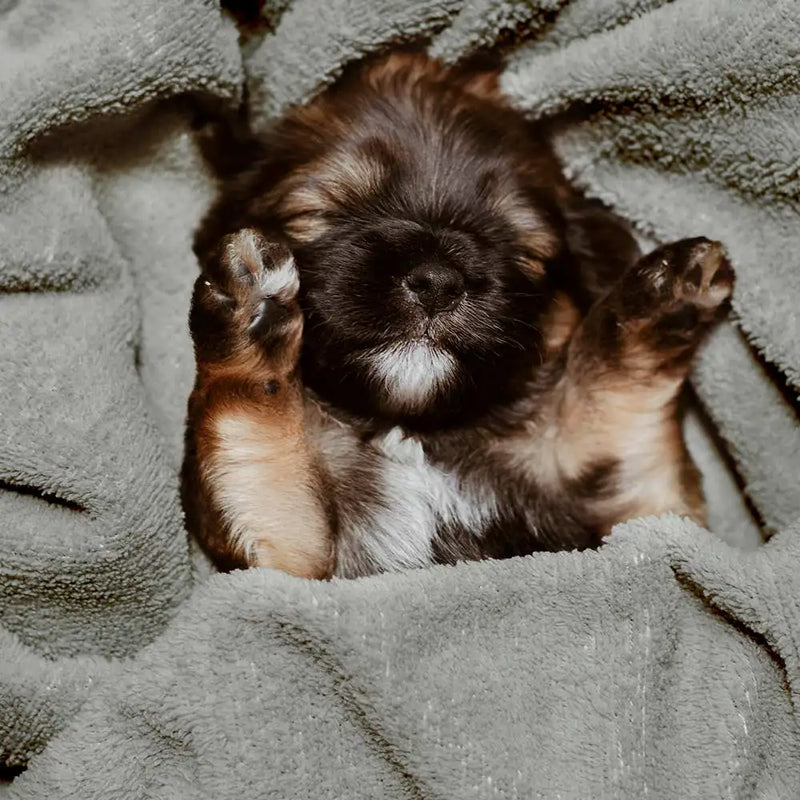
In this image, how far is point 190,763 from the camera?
1.12 m

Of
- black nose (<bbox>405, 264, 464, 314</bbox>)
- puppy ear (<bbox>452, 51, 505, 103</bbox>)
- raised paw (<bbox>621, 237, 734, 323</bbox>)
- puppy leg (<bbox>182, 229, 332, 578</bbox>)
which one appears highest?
puppy ear (<bbox>452, 51, 505, 103</bbox>)

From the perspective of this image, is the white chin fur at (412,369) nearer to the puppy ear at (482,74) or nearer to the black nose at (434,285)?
the black nose at (434,285)

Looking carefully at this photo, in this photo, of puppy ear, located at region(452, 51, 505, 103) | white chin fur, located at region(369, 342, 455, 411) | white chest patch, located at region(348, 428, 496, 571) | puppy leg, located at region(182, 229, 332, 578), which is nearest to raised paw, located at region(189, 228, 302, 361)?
puppy leg, located at region(182, 229, 332, 578)

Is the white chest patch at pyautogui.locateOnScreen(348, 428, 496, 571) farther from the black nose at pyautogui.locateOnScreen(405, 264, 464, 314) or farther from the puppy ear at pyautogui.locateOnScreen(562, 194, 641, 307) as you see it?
the puppy ear at pyautogui.locateOnScreen(562, 194, 641, 307)

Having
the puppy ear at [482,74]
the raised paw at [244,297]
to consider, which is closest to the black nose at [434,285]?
the raised paw at [244,297]

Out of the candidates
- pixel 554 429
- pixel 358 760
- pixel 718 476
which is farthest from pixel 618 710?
pixel 718 476

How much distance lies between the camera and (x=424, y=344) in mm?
1220

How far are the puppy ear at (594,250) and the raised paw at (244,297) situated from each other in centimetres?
48

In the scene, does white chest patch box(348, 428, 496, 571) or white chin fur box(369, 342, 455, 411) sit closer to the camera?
white chin fur box(369, 342, 455, 411)

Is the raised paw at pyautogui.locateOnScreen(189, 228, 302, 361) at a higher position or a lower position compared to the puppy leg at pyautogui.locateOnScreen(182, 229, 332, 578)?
higher

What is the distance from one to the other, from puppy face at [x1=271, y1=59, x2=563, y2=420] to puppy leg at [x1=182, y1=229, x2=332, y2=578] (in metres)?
0.07

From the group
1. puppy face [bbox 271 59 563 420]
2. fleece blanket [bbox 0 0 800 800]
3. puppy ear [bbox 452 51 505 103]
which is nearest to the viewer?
fleece blanket [bbox 0 0 800 800]

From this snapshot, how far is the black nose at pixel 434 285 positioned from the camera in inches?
45.9

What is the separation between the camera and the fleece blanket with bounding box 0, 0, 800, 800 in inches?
43.1
